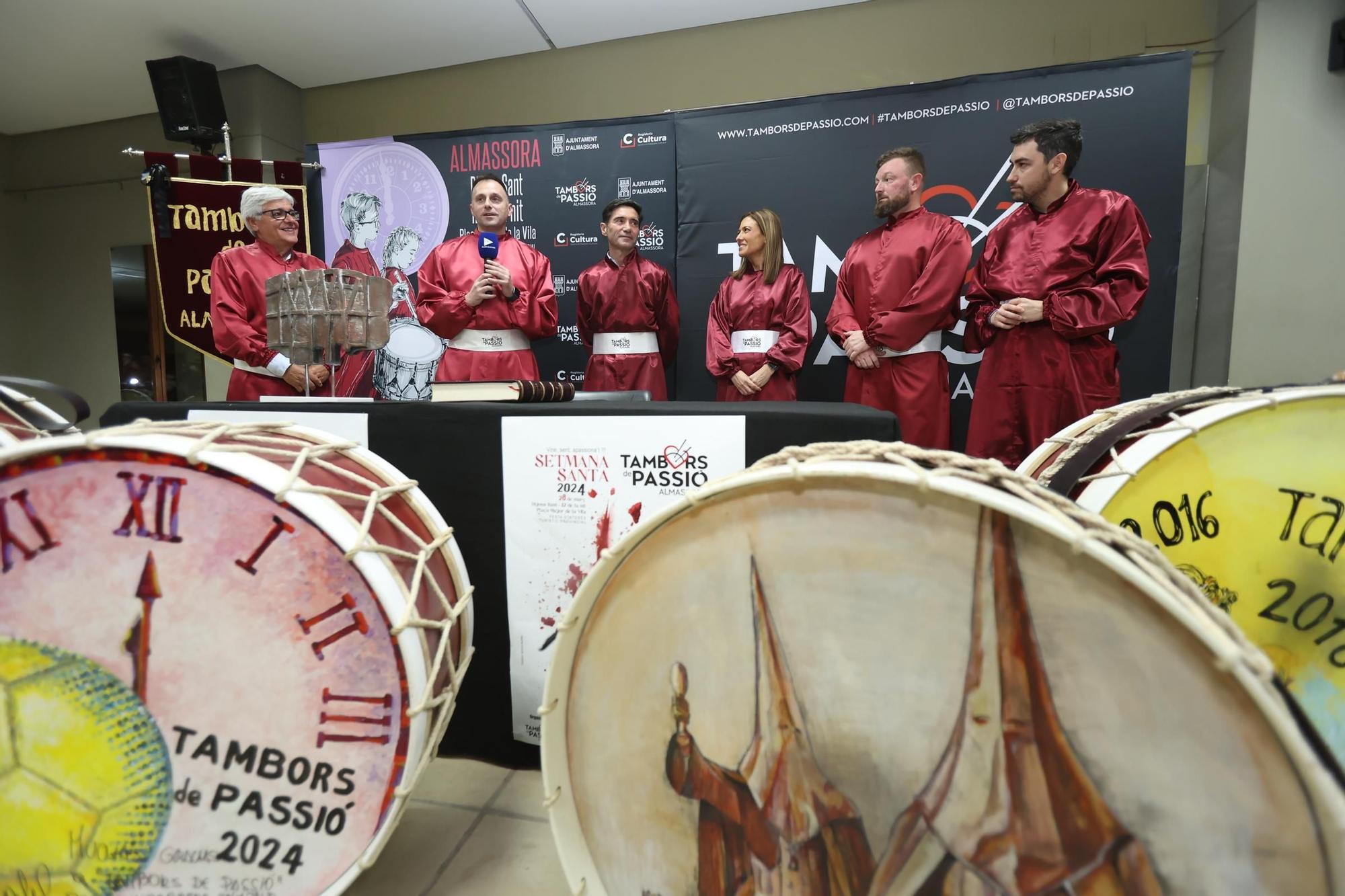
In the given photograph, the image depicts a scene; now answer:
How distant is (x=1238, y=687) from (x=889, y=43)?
12.3 feet

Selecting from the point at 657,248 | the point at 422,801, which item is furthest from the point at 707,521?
the point at 657,248

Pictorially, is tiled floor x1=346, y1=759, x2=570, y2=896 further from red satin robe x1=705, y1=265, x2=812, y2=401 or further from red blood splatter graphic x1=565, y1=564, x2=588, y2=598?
red satin robe x1=705, y1=265, x2=812, y2=401

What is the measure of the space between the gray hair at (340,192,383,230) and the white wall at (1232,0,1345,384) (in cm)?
441

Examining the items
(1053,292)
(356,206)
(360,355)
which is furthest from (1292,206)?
(356,206)

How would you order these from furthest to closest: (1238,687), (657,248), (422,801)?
(657,248) < (422,801) < (1238,687)

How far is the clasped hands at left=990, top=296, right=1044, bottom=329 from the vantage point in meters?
1.91

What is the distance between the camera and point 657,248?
3205mm

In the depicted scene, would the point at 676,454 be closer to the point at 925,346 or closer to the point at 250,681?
the point at 250,681

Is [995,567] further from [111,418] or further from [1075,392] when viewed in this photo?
[1075,392]

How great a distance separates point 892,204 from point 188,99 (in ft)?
13.3

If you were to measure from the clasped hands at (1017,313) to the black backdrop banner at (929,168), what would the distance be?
887mm

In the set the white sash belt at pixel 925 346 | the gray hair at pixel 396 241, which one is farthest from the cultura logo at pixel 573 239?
the white sash belt at pixel 925 346

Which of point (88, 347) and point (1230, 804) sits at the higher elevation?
point (88, 347)

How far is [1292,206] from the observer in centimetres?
259
